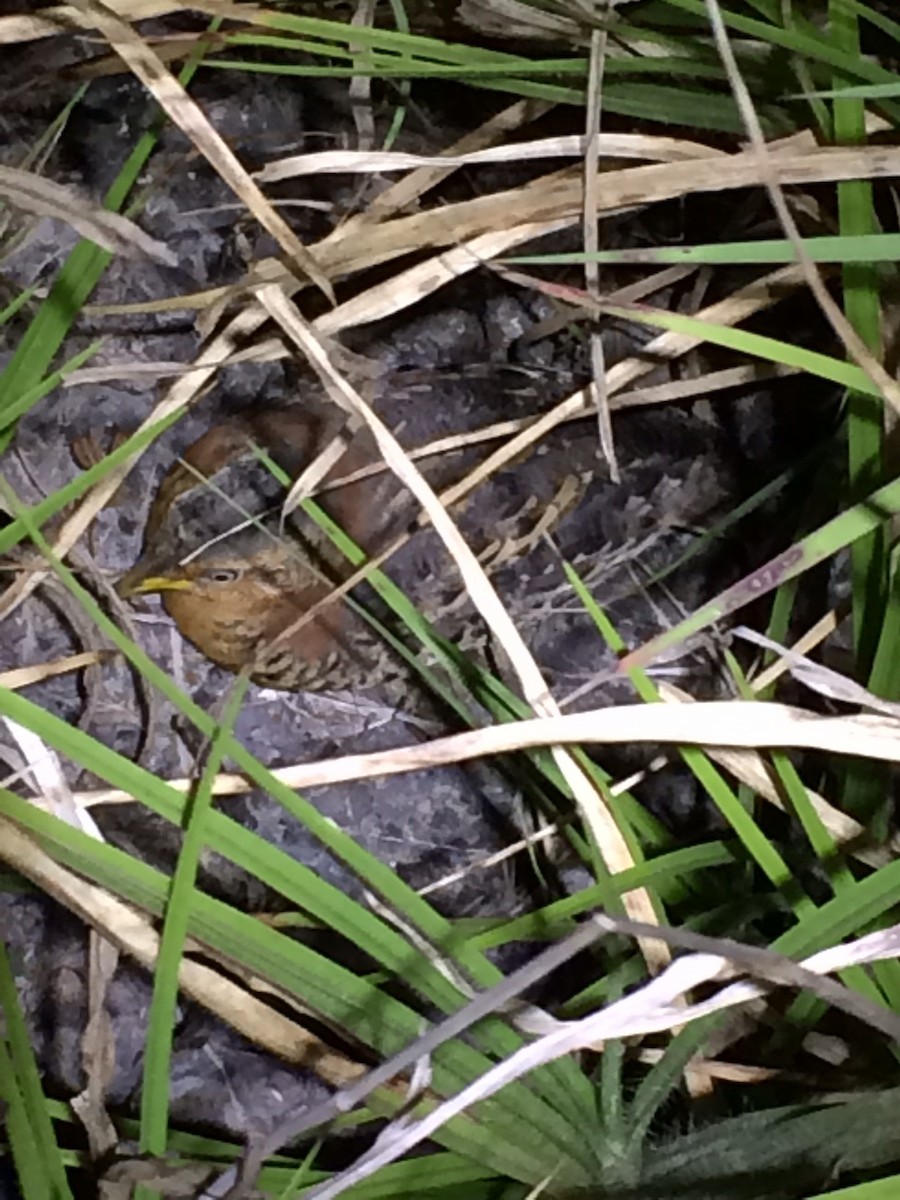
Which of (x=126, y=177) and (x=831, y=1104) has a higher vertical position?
(x=126, y=177)

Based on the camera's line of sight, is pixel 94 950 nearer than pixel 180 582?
Yes

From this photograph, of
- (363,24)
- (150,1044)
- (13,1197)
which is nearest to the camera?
(150,1044)

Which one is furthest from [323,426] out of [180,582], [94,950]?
[94,950]

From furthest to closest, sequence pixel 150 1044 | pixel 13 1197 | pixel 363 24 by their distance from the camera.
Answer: pixel 13 1197, pixel 363 24, pixel 150 1044

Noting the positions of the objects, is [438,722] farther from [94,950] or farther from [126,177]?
[126,177]
